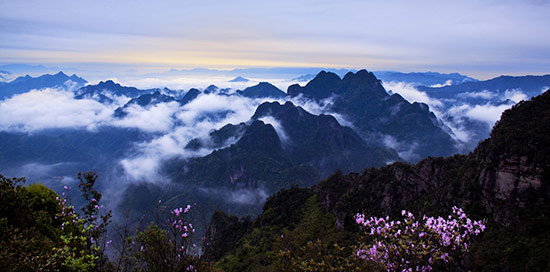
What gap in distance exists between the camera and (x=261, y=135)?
188875mm

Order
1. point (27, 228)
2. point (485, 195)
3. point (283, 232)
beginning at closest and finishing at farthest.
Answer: point (27, 228), point (485, 195), point (283, 232)

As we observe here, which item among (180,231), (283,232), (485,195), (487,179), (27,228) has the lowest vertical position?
(283,232)

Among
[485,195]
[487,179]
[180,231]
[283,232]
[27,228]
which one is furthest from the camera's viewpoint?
[283,232]

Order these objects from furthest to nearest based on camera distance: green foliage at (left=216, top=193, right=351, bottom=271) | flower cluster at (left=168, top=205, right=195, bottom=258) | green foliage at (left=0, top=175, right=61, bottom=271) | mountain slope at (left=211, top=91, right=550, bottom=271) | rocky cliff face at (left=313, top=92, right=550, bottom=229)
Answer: green foliage at (left=216, top=193, right=351, bottom=271) < rocky cliff face at (left=313, top=92, right=550, bottom=229) < mountain slope at (left=211, top=91, right=550, bottom=271) < flower cluster at (left=168, top=205, right=195, bottom=258) < green foliage at (left=0, top=175, right=61, bottom=271)

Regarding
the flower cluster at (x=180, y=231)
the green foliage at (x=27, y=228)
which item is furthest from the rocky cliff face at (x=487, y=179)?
the green foliage at (x=27, y=228)

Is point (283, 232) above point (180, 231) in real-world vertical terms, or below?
below

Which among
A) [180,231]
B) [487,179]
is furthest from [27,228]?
[487,179]

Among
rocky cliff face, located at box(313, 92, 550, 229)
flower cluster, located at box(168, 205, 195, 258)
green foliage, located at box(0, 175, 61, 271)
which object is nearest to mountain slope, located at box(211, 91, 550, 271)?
rocky cliff face, located at box(313, 92, 550, 229)

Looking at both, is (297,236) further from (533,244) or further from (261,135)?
(261,135)

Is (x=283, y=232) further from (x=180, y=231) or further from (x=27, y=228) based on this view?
(x=180, y=231)

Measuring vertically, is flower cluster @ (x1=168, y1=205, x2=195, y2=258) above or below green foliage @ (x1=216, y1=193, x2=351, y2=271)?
above

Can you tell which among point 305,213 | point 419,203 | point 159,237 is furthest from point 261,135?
point 159,237

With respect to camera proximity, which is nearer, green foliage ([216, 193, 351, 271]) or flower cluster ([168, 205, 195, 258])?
flower cluster ([168, 205, 195, 258])

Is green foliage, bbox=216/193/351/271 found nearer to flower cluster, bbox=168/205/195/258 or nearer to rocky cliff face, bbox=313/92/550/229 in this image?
rocky cliff face, bbox=313/92/550/229
